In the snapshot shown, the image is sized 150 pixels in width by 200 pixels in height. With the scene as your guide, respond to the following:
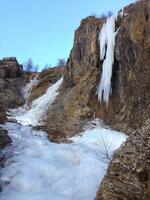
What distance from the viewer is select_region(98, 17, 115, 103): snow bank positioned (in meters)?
18.7

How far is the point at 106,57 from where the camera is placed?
760 inches

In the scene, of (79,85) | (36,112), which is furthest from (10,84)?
(79,85)

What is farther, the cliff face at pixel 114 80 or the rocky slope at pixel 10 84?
the rocky slope at pixel 10 84

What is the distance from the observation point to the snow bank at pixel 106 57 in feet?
61.4

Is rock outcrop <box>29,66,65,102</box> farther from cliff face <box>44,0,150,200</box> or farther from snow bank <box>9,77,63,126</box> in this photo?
cliff face <box>44,0,150,200</box>

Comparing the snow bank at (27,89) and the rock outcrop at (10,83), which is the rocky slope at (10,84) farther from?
the snow bank at (27,89)

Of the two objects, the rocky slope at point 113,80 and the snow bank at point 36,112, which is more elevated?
the rocky slope at point 113,80

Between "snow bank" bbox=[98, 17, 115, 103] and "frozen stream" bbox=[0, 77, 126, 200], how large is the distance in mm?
2710

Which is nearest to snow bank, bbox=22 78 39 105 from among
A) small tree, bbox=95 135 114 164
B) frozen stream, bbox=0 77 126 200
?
frozen stream, bbox=0 77 126 200

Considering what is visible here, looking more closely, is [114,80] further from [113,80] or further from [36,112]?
[36,112]

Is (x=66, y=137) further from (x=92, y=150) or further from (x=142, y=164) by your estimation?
(x=142, y=164)

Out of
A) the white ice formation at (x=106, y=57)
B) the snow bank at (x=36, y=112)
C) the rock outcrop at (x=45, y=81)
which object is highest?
the white ice formation at (x=106, y=57)

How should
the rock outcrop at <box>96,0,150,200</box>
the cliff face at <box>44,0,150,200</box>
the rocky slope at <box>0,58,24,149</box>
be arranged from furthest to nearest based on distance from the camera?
1. the rocky slope at <box>0,58,24,149</box>
2. the cliff face at <box>44,0,150,200</box>
3. the rock outcrop at <box>96,0,150,200</box>

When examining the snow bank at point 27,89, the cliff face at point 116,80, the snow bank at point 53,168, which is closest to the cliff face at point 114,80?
the cliff face at point 116,80
